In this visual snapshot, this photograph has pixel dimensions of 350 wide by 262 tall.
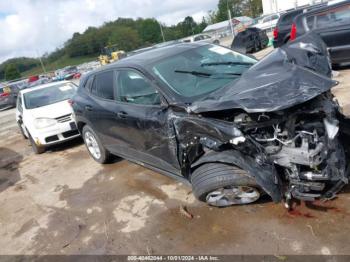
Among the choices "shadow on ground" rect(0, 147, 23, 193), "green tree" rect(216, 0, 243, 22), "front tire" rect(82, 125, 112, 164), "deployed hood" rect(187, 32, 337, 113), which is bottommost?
"shadow on ground" rect(0, 147, 23, 193)

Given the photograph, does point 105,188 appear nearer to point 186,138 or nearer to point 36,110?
point 186,138

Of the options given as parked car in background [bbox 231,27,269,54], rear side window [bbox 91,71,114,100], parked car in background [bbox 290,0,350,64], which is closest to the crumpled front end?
rear side window [bbox 91,71,114,100]

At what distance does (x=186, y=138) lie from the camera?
3.46 metres

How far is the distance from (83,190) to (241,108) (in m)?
3.07

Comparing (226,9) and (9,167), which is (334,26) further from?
(226,9)

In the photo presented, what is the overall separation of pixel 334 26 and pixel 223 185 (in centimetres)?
644

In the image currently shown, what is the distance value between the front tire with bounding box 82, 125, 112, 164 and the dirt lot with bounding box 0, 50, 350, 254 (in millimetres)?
149

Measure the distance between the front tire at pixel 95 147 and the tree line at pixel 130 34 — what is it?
79.5 meters

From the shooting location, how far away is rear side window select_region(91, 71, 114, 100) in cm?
473

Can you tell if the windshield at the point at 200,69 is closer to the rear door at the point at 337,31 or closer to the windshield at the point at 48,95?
the rear door at the point at 337,31

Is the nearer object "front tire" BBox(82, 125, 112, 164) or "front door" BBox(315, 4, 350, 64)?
"front tire" BBox(82, 125, 112, 164)

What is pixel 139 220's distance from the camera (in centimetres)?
392

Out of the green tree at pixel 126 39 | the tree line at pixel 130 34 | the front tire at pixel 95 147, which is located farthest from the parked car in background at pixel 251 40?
the green tree at pixel 126 39

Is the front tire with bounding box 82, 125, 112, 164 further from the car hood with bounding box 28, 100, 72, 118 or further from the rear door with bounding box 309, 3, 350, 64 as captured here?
the rear door with bounding box 309, 3, 350, 64
